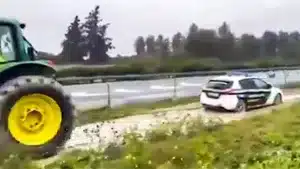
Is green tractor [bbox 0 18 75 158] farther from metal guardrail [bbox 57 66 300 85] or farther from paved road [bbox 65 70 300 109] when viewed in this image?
metal guardrail [bbox 57 66 300 85]

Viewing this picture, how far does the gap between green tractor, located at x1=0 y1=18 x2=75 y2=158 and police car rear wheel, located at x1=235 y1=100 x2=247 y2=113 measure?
33.4 feet

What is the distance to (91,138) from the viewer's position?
40.2 feet

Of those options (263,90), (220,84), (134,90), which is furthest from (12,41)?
(134,90)

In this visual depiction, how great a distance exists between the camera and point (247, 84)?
2166 cm

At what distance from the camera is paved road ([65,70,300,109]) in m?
22.6

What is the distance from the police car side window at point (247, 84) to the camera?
2142 centimetres

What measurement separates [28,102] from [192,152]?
11.2 feet

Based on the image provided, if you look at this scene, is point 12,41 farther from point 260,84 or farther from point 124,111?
point 260,84

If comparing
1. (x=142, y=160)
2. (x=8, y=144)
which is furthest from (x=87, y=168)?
(x=8, y=144)

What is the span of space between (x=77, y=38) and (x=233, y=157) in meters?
28.3

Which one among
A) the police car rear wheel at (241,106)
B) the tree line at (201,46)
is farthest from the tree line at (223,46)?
the police car rear wheel at (241,106)

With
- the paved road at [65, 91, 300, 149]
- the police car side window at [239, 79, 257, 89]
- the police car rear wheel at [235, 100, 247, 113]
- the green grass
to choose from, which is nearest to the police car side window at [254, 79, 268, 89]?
the police car side window at [239, 79, 257, 89]

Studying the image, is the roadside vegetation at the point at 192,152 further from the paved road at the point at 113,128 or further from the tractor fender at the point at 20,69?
the tractor fender at the point at 20,69

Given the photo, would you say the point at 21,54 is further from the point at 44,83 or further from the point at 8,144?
the point at 8,144
